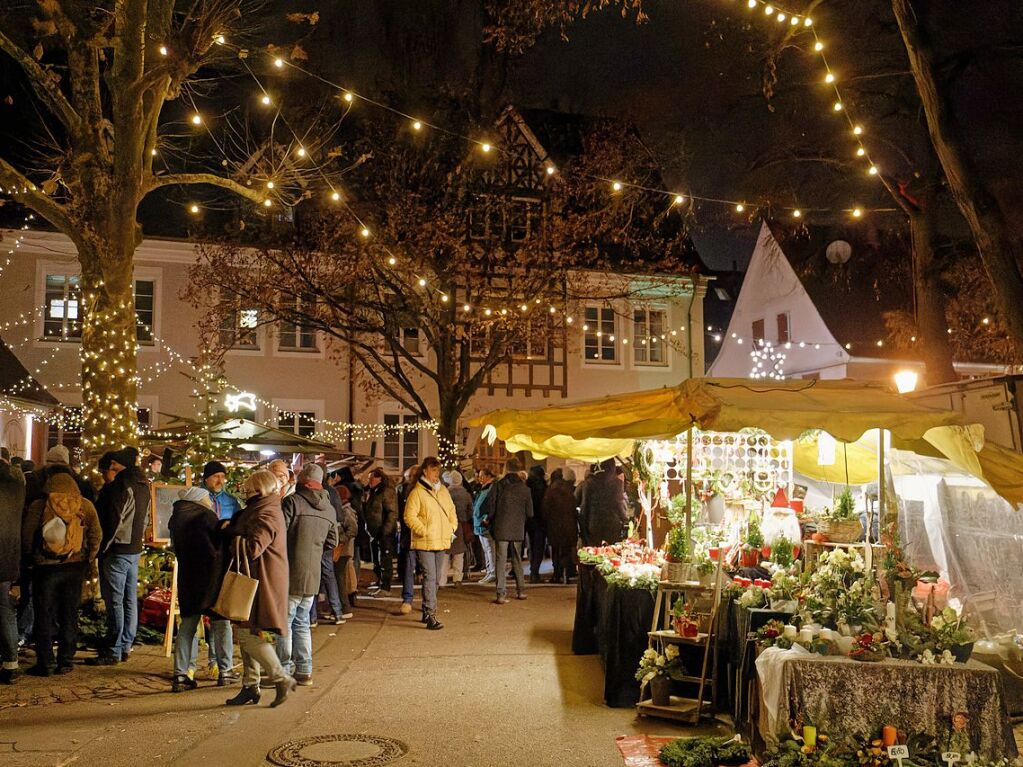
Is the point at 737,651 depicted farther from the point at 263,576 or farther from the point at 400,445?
the point at 400,445

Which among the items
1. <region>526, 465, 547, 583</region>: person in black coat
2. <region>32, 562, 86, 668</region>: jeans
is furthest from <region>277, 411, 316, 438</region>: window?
<region>32, 562, 86, 668</region>: jeans

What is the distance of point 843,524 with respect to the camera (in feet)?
25.8

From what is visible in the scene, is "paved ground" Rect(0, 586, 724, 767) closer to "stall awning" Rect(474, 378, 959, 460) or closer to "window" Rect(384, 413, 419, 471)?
"stall awning" Rect(474, 378, 959, 460)

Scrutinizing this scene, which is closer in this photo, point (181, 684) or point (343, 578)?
point (181, 684)

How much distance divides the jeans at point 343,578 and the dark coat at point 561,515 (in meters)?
4.05

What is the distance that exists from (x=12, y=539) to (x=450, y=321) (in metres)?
14.2

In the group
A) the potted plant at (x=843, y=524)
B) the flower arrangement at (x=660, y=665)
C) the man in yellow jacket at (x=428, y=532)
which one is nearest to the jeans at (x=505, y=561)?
the man in yellow jacket at (x=428, y=532)

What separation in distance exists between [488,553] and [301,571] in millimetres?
7935

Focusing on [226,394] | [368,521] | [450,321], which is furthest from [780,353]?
[368,521]

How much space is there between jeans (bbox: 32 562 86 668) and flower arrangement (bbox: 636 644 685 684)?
198 inches

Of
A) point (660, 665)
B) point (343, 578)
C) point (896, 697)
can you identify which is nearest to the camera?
point (896, 697)

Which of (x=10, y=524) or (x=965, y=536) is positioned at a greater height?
(x=10, y=524)

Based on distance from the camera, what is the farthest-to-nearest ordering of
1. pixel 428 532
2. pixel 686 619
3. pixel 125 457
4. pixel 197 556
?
pixel 428 532 < pixel 125 457 < pixel 197 556 < pixel 686 619

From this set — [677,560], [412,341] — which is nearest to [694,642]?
[677,560]
